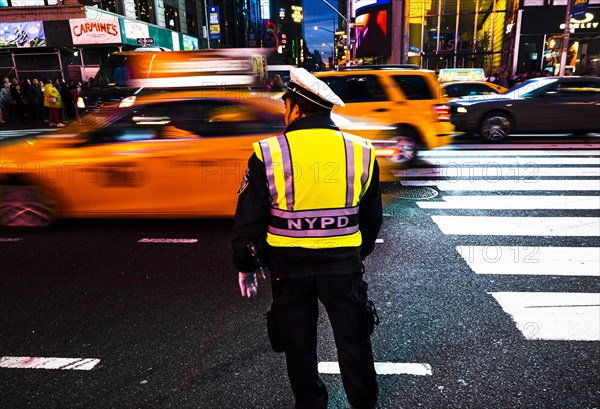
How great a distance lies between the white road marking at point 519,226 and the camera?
545 centimetres

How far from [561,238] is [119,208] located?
17.6 ft

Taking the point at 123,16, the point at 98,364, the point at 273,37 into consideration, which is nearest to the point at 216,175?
the point at 98,364

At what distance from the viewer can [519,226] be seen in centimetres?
569

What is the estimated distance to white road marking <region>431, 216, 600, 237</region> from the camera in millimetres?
5445

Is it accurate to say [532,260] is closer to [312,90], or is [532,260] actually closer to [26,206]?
[312,90]

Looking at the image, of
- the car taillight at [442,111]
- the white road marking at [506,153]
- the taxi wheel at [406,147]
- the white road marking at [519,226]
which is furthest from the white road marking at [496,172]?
the white road marking at [519,226]

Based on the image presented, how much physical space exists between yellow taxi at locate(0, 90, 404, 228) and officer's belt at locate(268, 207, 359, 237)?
321 cm

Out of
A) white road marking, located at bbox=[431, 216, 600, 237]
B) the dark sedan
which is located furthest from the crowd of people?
white road marking, located at bbox=[431, 216, 600, 237]

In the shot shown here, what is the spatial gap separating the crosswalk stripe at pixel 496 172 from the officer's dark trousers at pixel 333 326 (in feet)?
20.6

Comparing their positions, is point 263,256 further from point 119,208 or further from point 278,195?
point 119,208

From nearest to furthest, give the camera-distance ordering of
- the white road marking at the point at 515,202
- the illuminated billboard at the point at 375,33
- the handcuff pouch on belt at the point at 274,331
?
the handcuff pouch on belt at the point at 274,331 → the white road marking at the point at 515,202 → the illuminated billboard at the point at 375,33

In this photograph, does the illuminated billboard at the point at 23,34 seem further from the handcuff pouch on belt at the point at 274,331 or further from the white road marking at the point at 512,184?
the handcuff pouch on belt at the point at 274,331

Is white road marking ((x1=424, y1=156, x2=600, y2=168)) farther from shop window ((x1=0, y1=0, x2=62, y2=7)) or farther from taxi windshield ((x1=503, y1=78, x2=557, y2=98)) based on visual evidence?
shop window ((x1=0, y1=0, x2=62, y2=7))

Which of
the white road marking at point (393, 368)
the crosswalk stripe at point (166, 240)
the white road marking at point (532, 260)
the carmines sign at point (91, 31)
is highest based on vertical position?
the carmines sign at point (91, 31)
